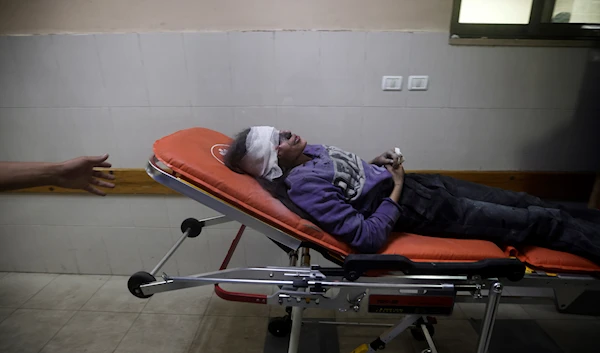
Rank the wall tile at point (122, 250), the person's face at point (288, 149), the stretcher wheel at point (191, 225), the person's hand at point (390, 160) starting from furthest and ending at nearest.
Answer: the wall tile at point (122, 250) < the stretcher wheel at point (191, 225) < the person's hand at point (390, 160) < the person's face at point (288, 149)

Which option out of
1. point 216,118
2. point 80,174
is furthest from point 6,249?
point 216,118

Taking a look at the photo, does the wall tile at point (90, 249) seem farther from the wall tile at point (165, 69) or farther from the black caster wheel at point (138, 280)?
the black caster wheel at point (138, 280)

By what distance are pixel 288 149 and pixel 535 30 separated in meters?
1.46

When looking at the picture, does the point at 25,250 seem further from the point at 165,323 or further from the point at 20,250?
the point at 165,323

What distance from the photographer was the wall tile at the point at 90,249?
218 cm

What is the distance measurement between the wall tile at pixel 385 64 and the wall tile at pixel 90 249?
75.3 inches

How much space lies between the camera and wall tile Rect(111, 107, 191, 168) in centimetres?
187

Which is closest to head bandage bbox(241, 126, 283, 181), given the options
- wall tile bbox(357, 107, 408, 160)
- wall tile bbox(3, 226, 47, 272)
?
wall tile bbox(357, 107, 408, 160)

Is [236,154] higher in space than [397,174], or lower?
higher

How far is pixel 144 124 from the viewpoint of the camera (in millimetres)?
1898

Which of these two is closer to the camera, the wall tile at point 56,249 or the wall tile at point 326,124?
the wall tile at point 326,124

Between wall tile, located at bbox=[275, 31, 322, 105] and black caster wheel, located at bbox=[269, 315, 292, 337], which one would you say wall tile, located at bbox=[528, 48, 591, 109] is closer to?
wall tile, located at bbox=[275, 31, 322, 105]

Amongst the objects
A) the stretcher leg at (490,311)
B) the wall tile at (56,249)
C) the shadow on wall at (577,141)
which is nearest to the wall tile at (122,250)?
the wall tile at (56,249)

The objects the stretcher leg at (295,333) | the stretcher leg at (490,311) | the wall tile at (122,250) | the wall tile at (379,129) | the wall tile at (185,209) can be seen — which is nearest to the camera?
the stretcher leg at (490,311)
